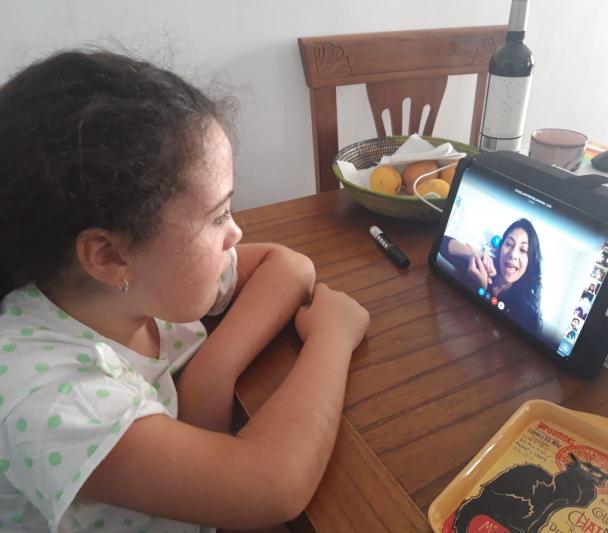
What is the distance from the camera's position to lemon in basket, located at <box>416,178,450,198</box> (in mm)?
818

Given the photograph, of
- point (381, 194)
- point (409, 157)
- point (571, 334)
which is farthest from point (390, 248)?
point (571, 334)

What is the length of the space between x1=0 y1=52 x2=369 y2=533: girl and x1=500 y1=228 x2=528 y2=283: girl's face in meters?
0.22

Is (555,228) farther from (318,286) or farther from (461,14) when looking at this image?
(461,14)

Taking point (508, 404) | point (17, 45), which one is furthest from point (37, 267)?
point (17, 45)

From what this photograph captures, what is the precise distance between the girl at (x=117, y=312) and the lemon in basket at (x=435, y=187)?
35 cm

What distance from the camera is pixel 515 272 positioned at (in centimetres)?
61

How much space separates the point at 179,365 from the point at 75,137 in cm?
34

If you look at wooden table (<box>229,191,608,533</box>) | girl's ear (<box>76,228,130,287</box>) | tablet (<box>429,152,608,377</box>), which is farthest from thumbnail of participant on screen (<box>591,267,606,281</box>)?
girl's ear (<box>76,228,130,287</box>)

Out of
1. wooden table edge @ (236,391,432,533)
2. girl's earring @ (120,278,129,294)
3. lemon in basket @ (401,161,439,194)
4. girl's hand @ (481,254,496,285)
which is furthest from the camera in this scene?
lemon in basket @ (401,161,439,194)

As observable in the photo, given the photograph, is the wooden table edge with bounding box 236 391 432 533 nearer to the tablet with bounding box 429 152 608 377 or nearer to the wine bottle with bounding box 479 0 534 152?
the tablet with bounding box 429 152 608 377

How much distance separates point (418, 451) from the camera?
0.48m

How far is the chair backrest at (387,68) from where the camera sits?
1.10 m

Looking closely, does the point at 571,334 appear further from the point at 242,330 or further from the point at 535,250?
the point at 242,330

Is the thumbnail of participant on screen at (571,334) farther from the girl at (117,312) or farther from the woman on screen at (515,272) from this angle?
the girl at (117,312)
